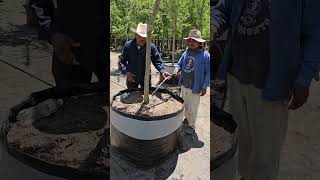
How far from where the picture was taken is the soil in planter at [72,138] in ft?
5.55

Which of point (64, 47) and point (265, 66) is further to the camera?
point (64, 47)

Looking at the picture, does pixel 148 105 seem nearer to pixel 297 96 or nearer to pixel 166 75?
pixel 166 75

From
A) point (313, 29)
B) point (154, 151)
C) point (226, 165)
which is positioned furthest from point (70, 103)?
point (313, 29)

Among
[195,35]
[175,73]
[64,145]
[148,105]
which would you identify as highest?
[195,35]

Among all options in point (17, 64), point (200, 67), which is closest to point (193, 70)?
point (200, 67)

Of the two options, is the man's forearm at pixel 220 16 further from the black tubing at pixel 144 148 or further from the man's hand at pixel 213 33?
the black tubing at pixel 144 148

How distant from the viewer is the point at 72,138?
1.71m

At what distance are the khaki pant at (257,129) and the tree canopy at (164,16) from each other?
253mm

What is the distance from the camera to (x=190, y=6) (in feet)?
4.92

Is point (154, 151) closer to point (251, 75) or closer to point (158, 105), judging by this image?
point (158, 105)

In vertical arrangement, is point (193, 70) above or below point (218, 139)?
above

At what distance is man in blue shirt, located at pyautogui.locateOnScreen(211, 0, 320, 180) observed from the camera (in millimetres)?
1457

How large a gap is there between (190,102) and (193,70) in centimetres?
12

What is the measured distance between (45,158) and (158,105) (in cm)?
53
